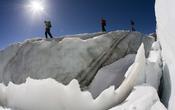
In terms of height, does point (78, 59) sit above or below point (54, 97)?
below

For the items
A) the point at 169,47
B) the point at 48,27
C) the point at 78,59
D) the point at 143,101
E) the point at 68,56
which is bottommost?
the point at 78,59

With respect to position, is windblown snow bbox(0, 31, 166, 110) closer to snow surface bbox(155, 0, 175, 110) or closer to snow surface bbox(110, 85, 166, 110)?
snow surface bbox(155, 0, 175, 110)

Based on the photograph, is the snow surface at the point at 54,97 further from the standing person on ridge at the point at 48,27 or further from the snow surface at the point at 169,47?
the standing person on ridge at the point at 48,27

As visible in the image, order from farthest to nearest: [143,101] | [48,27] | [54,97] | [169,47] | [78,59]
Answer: [48,27] → [78,59] → [169,47] → [54,97] → [143,101]

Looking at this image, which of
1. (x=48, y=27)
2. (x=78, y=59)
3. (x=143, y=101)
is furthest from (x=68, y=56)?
(x=143, y=101)

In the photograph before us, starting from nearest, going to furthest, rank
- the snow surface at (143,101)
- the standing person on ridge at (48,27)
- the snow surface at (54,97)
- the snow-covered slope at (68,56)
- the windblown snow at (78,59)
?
the snow surface at (143,101) < the snow surface at (54,97) < the windblown snow at (78,59) < the snow-covered slope at (68,56) < the standing person on ridge at (48,27)

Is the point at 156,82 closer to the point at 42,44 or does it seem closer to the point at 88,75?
the point at 88,75

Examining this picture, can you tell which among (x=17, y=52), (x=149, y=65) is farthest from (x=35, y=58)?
(x=149, y=65)

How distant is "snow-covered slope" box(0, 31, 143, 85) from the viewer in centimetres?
1580

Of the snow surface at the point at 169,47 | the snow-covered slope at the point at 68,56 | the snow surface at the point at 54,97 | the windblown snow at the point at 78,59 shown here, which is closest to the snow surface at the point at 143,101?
the snow surface at the point at 169,47

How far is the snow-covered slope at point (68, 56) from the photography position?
1580 centimetres

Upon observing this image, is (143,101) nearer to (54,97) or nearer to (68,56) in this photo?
(54,97)

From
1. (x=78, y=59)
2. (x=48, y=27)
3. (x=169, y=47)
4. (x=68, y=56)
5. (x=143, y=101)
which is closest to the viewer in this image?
(x=143, y=101)

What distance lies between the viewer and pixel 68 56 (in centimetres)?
1611
